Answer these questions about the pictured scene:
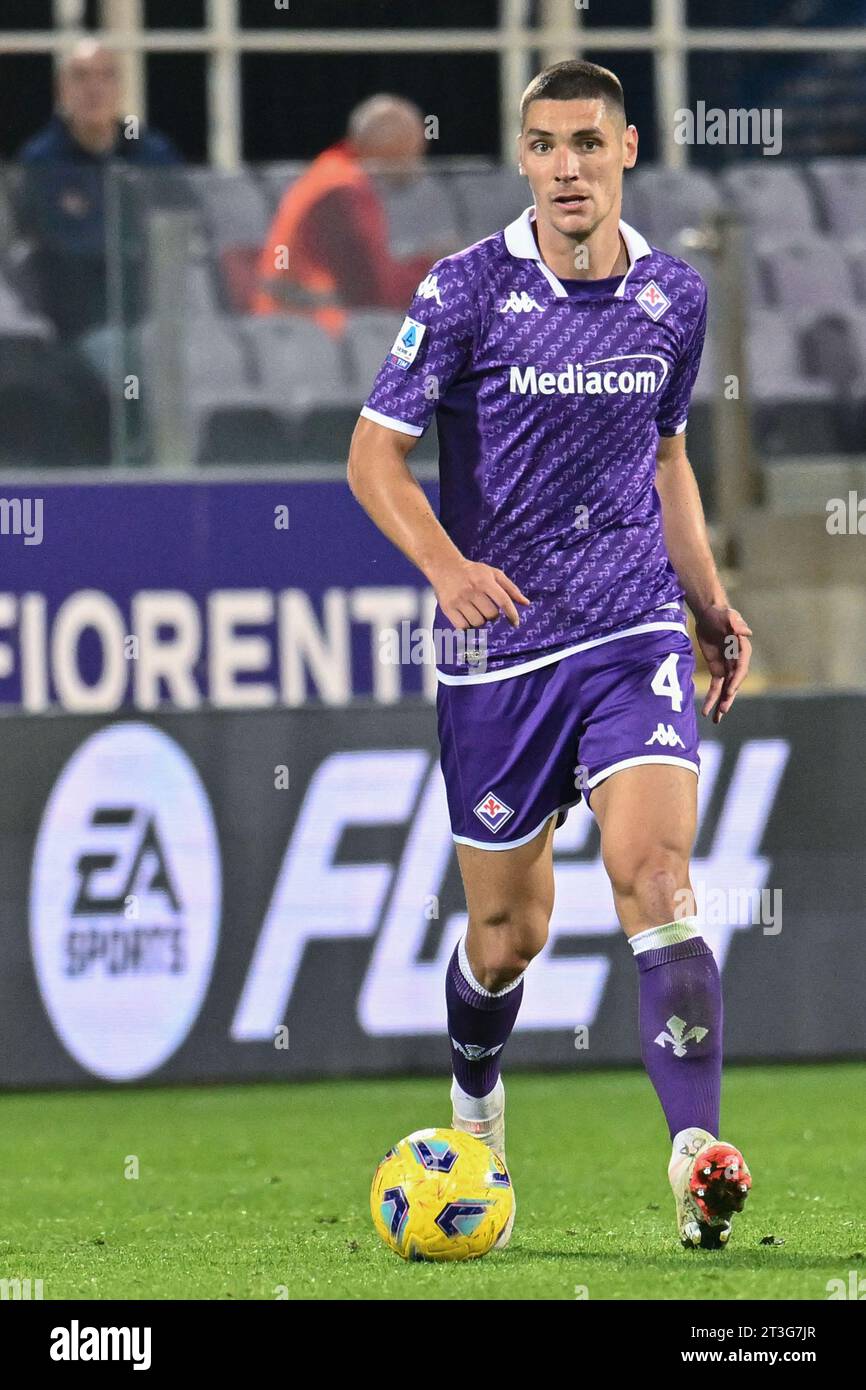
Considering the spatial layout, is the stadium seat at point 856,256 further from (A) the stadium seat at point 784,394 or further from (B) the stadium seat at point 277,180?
(B) the stadium seat at point 277,180

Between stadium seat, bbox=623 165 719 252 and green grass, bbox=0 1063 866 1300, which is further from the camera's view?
stadium seat, bbox=623 165 719 252

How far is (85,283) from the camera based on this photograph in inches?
347

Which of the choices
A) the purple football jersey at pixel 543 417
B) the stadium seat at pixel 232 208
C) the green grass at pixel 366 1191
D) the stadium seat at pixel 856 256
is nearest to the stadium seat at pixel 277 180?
the stadium seat at pixel 232 208

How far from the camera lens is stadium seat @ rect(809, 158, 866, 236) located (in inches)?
385

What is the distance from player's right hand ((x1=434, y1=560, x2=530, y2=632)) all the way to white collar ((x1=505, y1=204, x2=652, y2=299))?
0.66 metres

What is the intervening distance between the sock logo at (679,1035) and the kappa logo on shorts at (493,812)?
53 cm

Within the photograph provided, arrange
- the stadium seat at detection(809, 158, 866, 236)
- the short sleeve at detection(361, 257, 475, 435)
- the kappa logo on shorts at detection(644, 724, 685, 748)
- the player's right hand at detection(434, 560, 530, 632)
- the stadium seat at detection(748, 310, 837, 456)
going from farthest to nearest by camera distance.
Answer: the stadium seat at detection(809, 158, 866, 236) < the stadium seat at detection(748, 310, 837, 456) < the short sleeve at detection(361, 257, 475, 435) < the kappa logo on shorts at detection(644, 724, 685, 748) < the player's right hand at detection(434, 560, 530, 632)

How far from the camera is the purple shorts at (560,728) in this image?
4551 mm

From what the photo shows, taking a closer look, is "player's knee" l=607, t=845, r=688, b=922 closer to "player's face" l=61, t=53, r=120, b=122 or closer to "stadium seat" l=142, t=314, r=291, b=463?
"stadium seat" l=142, t=314, r=291, b=463

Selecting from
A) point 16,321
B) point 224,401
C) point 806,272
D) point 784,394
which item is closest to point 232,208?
point 224,401

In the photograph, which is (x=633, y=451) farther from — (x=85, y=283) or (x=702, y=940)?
(x=85, y=283)

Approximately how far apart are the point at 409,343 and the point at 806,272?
210 inches

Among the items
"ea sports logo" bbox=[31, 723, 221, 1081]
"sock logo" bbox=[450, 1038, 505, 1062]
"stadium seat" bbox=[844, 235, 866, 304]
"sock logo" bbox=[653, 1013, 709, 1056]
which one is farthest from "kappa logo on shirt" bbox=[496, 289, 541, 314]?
"stadium seat" bbox=[844, 235, 866, 304]

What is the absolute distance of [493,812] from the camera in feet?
15.4
